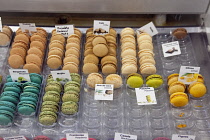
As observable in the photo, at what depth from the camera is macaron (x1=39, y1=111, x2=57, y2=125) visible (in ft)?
7.06

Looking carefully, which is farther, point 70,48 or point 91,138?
point 70,48

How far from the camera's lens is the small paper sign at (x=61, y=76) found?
7.76 feet

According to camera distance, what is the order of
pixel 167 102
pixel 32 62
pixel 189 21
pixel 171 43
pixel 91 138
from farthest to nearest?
1. pixel 189 21
2. pixel 171 43
3. pixel 32 62
4. pixel 167 102
5. pixel 91 138

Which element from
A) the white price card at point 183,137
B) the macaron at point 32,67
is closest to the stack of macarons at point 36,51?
the macaron at point 32,67

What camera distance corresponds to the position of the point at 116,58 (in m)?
2.66

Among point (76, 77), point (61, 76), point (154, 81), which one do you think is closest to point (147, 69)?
point (154, 81)

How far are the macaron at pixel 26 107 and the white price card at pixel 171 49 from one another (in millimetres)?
1311

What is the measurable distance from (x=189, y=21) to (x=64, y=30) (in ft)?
4.49

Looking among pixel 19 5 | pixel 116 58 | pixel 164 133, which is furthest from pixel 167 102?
pixel 19 5

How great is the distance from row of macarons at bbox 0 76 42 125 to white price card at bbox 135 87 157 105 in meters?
0.83

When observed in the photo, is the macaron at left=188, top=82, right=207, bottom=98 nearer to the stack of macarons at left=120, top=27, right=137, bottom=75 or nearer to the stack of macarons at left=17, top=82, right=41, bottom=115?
the stack of macarons at left=120, top=27, right=137, bottom=75

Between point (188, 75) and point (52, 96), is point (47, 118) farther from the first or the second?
point (188, 75)

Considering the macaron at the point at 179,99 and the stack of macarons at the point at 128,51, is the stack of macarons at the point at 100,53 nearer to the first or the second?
Answer: the stack of macarons at the point at 128,51

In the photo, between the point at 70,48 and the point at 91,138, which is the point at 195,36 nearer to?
the point at 70,48
